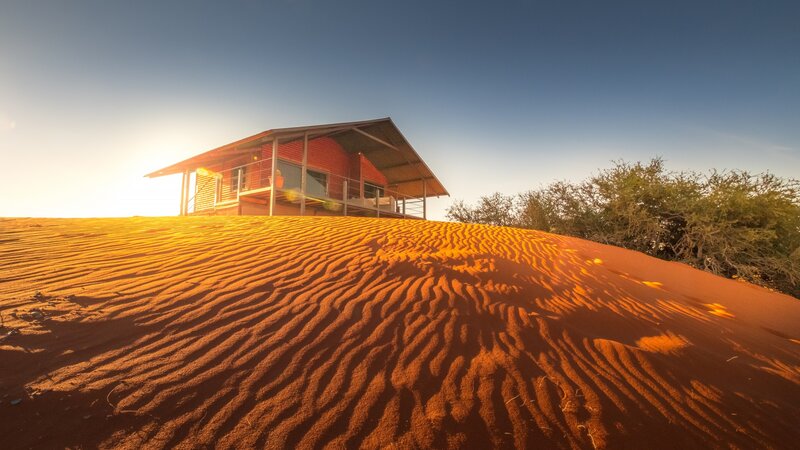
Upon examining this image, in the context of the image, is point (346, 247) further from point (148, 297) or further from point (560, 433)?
point (560, 433)

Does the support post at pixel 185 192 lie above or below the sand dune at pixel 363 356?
above

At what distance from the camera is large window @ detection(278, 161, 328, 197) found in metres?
16.4

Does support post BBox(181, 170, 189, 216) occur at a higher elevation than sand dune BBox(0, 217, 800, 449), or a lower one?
higher

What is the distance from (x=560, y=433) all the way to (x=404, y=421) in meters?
0.98

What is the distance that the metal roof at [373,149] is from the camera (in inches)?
563

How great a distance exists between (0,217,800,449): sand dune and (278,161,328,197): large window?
36.3 feet

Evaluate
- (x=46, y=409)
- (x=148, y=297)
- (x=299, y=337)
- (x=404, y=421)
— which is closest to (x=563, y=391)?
(x=404, y=421)

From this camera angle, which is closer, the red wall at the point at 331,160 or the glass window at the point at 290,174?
the glass window at the point at 290,174

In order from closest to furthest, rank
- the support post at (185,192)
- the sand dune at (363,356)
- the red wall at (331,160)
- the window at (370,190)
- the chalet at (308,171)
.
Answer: the sand dune at (363,356)
the chalet at (308,171)
the red wall at (331,160)
the support post at (185,192)
the window at (370,190)

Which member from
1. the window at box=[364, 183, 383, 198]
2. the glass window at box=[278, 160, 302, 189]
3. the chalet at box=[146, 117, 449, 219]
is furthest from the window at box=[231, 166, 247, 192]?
the window at box=[364, 183, 383, 198]

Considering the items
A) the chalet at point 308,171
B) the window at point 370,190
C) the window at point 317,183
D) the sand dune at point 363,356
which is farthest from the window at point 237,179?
the sand dune at point 363,356

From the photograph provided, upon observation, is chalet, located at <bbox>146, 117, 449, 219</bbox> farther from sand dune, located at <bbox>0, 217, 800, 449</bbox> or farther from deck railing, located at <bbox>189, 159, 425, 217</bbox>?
sand dune, located at <bbox>0, 217, 800, 449</bbox>

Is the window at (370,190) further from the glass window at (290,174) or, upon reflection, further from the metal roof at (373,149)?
the glass window at (290,174)

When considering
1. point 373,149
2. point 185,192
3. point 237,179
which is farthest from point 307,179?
point 185,192
